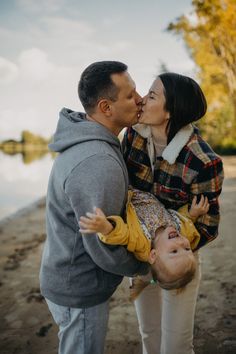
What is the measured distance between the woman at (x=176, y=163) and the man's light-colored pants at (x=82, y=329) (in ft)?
2.05

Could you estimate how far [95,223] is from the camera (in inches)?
64.0

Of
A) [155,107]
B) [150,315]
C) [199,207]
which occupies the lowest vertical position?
[150,315]

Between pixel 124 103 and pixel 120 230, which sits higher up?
pixel 124 103

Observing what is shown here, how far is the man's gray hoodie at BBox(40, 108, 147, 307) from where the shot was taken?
171 centimetres

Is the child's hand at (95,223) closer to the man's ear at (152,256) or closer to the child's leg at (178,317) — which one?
the man's ear at (152,256)

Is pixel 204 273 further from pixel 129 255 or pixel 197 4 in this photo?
Result: pixel 197 4

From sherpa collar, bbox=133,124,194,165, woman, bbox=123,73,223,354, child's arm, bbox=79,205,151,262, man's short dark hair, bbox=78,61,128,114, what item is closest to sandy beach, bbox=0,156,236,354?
woman, bbox=123,73,223,354

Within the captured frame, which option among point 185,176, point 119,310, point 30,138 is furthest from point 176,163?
point 30,138

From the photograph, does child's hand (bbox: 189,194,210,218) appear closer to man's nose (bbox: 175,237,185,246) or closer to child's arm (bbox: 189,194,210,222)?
child's arm (bbox: 189,194,210,222)

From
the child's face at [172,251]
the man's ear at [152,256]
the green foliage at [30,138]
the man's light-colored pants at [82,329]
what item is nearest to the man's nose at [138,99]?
the child's face at [172,251]

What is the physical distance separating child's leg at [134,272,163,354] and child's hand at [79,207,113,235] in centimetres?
119

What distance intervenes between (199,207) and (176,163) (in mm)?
322

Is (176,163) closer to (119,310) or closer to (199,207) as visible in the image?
(199,207)

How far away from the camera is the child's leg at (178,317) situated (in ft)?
7.82
